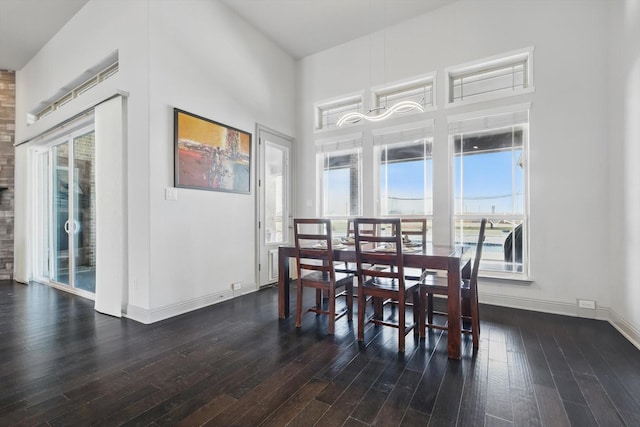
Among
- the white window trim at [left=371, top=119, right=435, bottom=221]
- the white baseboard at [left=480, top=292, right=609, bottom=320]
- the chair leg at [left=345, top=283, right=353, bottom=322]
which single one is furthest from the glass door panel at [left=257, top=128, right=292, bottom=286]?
the white baseboard at [left=480, top=292, right=609, bottom=320]

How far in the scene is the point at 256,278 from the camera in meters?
4.41

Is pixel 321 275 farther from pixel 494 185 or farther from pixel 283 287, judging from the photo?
pixel 494 185

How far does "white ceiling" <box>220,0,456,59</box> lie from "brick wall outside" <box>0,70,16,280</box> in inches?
194

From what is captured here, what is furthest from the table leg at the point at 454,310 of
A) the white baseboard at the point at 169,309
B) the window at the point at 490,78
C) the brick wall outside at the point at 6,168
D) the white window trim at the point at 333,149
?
the brick wall outside at the point at 6,168

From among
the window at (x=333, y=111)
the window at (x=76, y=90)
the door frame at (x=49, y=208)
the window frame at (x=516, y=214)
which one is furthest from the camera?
the window at (x=333, y=111)

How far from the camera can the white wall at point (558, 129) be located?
312 cm

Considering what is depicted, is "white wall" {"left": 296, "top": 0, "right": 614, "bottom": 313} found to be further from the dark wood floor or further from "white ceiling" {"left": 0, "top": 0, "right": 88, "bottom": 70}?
"white ceiling" {"left": 0, "top": 0, "right": 88, "bottom": 70}

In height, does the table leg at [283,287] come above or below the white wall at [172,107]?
below

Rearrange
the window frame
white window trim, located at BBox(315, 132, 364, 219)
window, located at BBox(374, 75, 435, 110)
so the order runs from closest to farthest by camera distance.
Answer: the window frame < window, located at BBox(374, 75, 435, 110) < white window trim, located at BBox(315, 132, 364, 219)

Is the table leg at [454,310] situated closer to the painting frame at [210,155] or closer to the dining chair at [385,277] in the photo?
the dining chair at [385,277]

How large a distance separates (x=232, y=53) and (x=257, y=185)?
1815 mm

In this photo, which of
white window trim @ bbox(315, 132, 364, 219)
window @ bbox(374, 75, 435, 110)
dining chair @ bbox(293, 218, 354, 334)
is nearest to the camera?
dining chair @ bbox(293, 218, 354, 334)

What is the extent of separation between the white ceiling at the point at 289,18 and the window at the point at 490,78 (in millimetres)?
934

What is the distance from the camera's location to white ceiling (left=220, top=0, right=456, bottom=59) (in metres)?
3.92
